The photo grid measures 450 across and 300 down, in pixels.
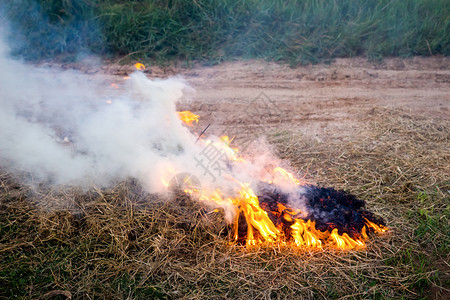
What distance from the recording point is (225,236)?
3381 mm

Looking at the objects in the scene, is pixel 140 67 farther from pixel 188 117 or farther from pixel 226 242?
pixel 226 242

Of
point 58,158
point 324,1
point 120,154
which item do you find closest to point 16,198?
point 58,158

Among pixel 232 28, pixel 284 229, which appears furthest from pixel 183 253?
pixel 232 28

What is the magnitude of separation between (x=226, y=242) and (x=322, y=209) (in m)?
1.05

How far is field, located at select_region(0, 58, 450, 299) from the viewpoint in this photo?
9.41ft

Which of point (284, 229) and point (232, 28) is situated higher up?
point (232, 28)

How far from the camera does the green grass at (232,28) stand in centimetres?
739

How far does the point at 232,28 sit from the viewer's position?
7.73 metres

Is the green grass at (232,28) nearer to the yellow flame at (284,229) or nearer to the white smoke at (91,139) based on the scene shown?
the white smoke at (91,139)

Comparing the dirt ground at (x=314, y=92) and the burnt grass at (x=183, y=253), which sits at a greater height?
the burnt grass at (x=183, y=253)

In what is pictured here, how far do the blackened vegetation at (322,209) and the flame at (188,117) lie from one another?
6.89 feet

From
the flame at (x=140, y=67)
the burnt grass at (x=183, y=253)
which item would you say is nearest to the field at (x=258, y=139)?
the burnt grass at (x=183, y=253)

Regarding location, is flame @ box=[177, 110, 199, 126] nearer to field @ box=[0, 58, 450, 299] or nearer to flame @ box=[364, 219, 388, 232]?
field @ box=[0, 58, 450, 299]

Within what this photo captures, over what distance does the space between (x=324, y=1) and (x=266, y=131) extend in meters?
4.35
